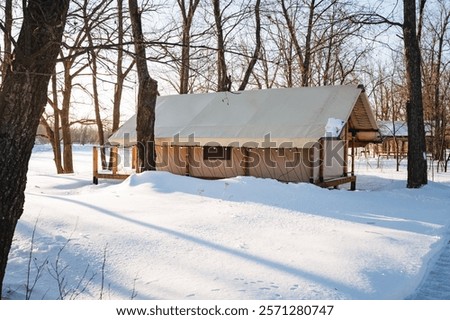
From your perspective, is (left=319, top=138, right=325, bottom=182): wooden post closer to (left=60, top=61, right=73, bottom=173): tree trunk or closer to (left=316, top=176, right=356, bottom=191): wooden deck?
(left=316, top=176, right=356, bottom=191): wooden deck

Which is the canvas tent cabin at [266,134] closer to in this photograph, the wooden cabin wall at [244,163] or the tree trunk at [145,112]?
the wooden cabin wall at [244,163]

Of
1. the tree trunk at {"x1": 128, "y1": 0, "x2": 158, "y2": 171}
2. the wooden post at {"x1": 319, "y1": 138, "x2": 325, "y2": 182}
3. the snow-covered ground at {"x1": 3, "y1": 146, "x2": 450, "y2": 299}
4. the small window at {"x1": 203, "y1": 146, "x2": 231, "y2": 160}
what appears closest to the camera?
the snow-covered ground at {"x1": 3, "y1": 146, "x2": 450, "y2": 299}

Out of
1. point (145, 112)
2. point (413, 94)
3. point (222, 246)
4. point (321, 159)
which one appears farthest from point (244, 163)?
point (222, 246)

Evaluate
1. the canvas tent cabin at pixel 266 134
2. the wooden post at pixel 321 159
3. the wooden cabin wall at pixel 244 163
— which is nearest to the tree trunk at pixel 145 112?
the canvas tent cabin at pixel 266 134

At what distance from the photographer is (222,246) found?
5.79 metres

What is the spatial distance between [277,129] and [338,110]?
81.5 inches

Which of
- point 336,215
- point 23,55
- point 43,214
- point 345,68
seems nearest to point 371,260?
point 336,215

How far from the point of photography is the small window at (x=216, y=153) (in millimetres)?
15234

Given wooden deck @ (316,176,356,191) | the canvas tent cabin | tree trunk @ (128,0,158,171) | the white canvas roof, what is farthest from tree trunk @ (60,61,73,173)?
wooden deck @ (316,176,356,191)

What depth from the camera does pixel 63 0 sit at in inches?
147

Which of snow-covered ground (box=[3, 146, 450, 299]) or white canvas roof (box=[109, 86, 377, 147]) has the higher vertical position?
white canvas roof (box=[109, 86, 377, 147])

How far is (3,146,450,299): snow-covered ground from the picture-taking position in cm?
423

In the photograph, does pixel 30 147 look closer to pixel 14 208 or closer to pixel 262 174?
pixel 14 208

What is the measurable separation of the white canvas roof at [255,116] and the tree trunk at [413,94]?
1679mm
